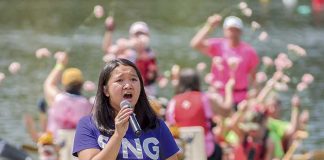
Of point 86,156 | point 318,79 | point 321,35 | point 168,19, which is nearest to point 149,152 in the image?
point 86,156

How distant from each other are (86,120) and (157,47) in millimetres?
16852

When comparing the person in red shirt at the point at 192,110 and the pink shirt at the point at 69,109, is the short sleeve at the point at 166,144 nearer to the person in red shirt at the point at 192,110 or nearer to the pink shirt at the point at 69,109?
the person in red shirt at the point at 192,110

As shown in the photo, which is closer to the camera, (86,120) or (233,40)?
(86,120)

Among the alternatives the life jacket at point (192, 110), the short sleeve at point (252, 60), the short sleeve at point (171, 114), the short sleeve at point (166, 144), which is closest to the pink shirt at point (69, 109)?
the short sleeve at point (171, 114)

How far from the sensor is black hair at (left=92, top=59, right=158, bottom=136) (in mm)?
5238

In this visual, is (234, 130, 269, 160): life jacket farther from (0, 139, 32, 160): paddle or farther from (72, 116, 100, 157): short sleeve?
(0, 139, 32, 160): paddle

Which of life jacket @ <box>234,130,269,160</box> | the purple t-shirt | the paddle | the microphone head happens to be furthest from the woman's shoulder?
life jacket @ <box>234,130,269,160</box>

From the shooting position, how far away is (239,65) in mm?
11930

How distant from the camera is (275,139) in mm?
10781

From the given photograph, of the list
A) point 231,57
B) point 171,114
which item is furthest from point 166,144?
point 231,57

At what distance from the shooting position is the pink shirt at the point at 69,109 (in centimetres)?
1014

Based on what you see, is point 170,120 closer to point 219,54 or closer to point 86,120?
point 219,54

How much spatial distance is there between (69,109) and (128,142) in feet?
16.4

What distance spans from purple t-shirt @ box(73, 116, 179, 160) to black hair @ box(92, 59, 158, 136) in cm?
3
